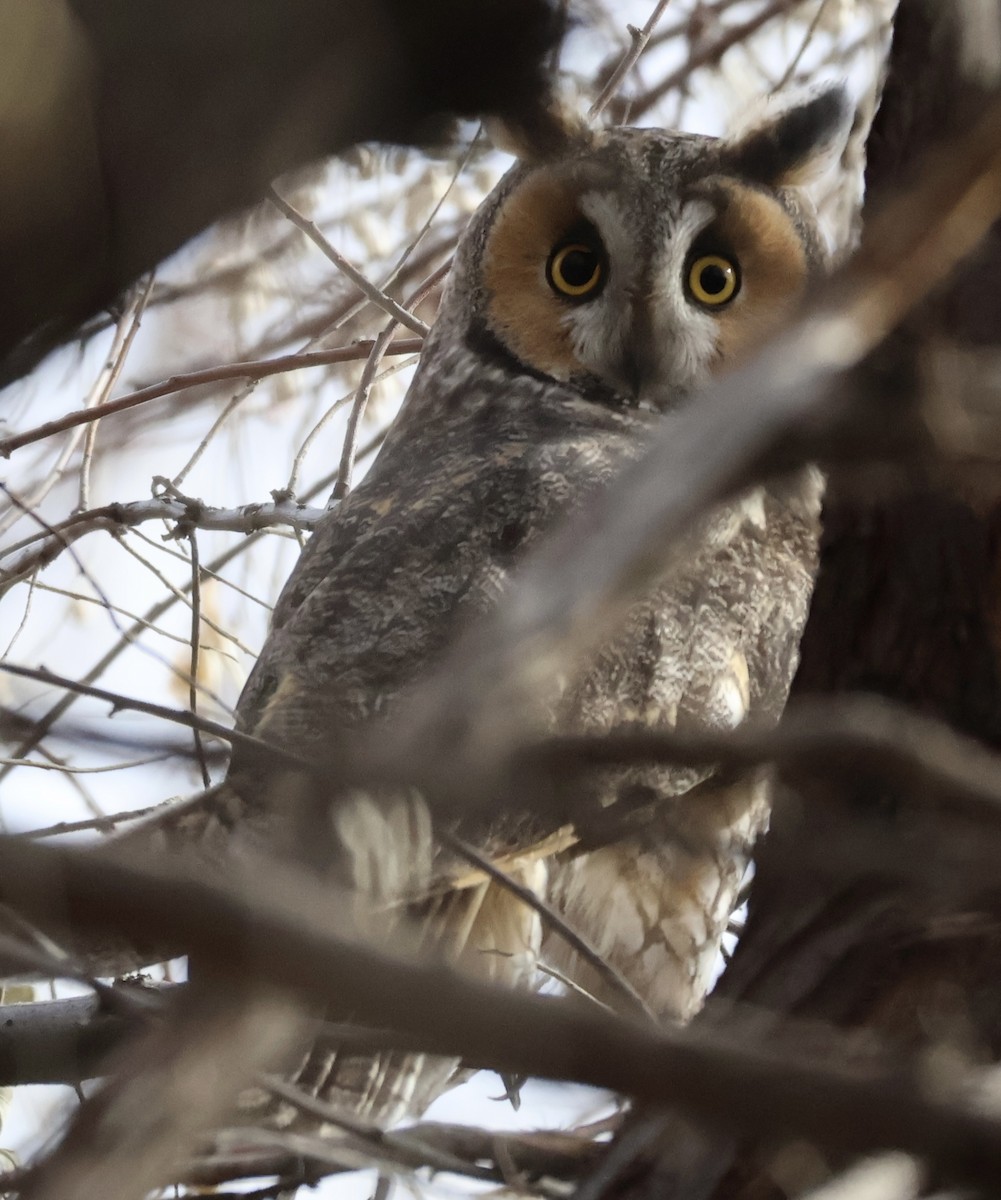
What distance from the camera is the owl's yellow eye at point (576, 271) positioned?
7.79 ft

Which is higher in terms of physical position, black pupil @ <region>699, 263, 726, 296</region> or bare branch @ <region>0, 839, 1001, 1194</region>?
black pupil @ <region>699, 263, 726, 296</region>

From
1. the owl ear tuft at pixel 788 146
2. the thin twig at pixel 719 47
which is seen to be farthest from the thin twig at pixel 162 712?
the thin twig at pixel 719 47

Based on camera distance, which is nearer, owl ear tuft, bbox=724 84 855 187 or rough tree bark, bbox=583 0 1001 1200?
rough tree bark, bbox=583 0 1001 1200

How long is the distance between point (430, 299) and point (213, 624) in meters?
1.43

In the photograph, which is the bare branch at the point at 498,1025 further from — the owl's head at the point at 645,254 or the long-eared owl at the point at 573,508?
the owl's head at the point at 645,254

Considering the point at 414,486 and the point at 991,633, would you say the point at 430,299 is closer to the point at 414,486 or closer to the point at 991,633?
the point at 414,486

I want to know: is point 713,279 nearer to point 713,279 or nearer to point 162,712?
point 713,279

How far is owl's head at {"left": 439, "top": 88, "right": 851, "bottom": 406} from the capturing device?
90.0 inches

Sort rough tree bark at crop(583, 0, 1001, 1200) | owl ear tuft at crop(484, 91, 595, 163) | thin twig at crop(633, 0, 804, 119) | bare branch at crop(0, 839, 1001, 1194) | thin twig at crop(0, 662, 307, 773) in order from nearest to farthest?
bare branch at crop(0, 839, 1001, 1194), thin twig at crop(0, 662, 307, 773), rough tree bark at crop(583, 0, 1001, 1200), owl ear tuft at crop(484, 91, 595, 163), thin twig at crop(633, 0, 804, 119)

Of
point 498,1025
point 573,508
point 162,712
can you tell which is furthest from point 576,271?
point 498,1025

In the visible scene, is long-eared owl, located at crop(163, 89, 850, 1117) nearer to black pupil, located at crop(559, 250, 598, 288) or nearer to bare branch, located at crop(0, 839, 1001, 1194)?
black pupil, located at crop(559, 250, 598, 288)

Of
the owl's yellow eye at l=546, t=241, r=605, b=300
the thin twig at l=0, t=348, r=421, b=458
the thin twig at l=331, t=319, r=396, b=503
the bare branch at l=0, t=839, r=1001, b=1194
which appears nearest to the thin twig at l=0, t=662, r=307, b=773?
the bare branch at l=0, t=839, r=1001, b=1194

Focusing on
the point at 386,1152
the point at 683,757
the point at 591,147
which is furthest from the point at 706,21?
the point at 683,757

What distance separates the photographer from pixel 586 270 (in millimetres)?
2391
